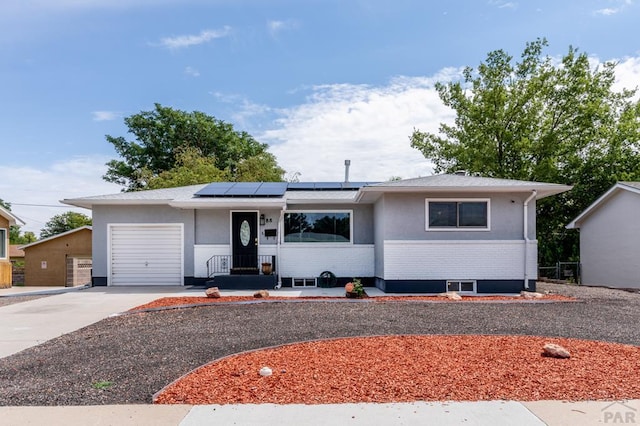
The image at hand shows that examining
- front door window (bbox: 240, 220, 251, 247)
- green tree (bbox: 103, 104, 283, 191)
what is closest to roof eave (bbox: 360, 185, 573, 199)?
front door window (bbox: 240, 220, 251, 247)

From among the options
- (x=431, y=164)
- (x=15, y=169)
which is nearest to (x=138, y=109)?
(x=15, y=169)

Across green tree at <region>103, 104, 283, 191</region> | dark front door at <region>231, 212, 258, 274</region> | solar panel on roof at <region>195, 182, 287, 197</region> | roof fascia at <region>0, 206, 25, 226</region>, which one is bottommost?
dark front door at <region>231, 212, 258, 274</region>

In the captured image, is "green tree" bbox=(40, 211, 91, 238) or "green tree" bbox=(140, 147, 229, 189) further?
"green tree" bbox=(40, 211, 91, 238)

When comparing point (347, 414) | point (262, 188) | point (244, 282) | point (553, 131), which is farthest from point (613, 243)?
point (347, 414)

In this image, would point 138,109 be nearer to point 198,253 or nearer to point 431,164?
A: point 431,164

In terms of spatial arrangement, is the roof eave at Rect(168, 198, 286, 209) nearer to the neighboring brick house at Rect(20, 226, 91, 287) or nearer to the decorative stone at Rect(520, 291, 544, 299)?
the decorative stone at Rect(520, 291, 544, 299)

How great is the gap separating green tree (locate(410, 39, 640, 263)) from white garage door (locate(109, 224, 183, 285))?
16744mm

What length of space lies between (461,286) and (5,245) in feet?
68.9

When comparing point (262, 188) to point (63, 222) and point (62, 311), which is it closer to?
point (62, 311)

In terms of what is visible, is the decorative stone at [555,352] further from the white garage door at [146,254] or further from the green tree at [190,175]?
the green tree at [190,175]

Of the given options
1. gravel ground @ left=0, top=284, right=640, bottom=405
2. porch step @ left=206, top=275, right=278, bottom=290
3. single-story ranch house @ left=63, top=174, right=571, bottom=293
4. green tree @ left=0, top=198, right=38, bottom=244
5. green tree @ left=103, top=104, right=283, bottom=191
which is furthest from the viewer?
green tree @ left=0, top=198, right=38, bottom=244

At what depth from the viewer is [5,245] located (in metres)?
20.4

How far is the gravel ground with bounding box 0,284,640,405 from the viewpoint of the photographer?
4512mm

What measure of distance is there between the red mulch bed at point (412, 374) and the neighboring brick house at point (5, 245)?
789 inches
